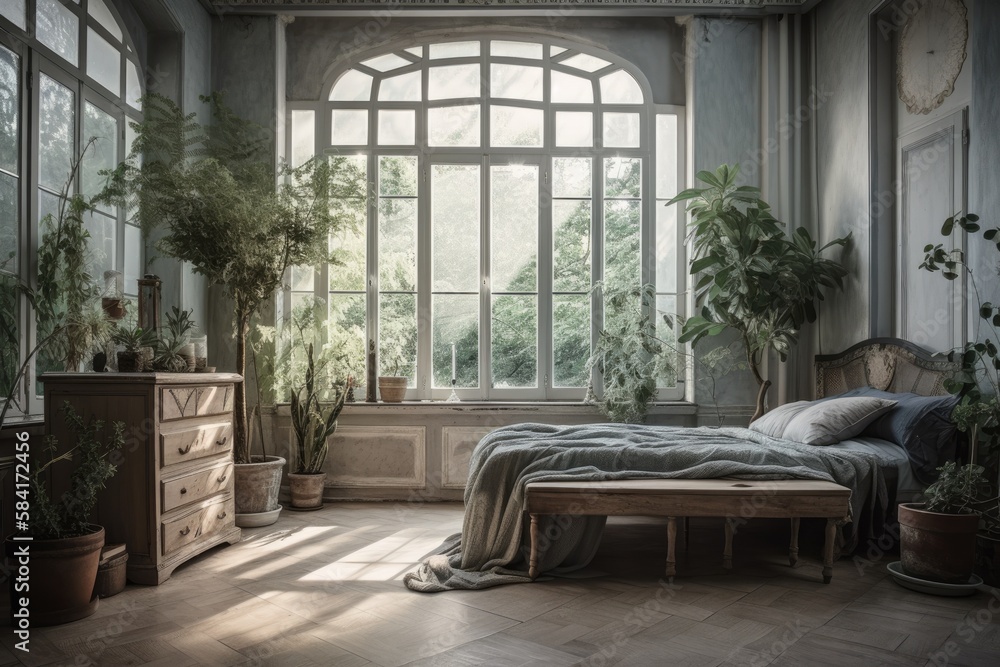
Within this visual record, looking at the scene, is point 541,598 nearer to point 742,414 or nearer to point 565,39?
point 742,414

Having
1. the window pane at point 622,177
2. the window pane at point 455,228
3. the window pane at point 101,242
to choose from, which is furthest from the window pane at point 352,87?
the window pane at point 101,242

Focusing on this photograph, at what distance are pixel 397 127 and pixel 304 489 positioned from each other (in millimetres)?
2902

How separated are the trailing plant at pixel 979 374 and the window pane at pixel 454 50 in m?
3.76

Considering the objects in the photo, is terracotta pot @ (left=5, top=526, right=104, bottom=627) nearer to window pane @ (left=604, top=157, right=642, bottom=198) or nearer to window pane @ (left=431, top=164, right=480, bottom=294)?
window pane @ (left=431, top=164, right=480, bottom=294)

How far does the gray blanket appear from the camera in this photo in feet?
11.6

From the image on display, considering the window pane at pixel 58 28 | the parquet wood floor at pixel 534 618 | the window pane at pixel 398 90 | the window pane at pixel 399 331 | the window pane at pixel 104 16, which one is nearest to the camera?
the parquet wood floor at pixel 534 618

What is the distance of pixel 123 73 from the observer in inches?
182

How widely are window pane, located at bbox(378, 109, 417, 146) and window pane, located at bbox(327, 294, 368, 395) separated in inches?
50.1

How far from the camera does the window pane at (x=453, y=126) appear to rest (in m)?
5.77

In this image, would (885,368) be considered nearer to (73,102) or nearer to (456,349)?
(456,349)

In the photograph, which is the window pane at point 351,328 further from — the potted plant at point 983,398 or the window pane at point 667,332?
the potted plant at point 983,398

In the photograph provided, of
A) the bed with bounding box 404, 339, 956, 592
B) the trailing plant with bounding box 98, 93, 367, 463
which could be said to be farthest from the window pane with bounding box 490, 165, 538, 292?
the bed with bounding box 404, 339, 956, 592

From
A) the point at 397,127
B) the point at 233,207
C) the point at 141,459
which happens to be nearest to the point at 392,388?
the point at 233,207

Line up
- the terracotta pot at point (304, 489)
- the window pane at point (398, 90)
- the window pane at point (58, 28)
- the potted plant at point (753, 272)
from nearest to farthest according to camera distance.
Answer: the window pane at point (58, 28) < the potted plant at point (753, 272) < the terracotta pot at point (304, 489) < the window pane at point (398, 90)
